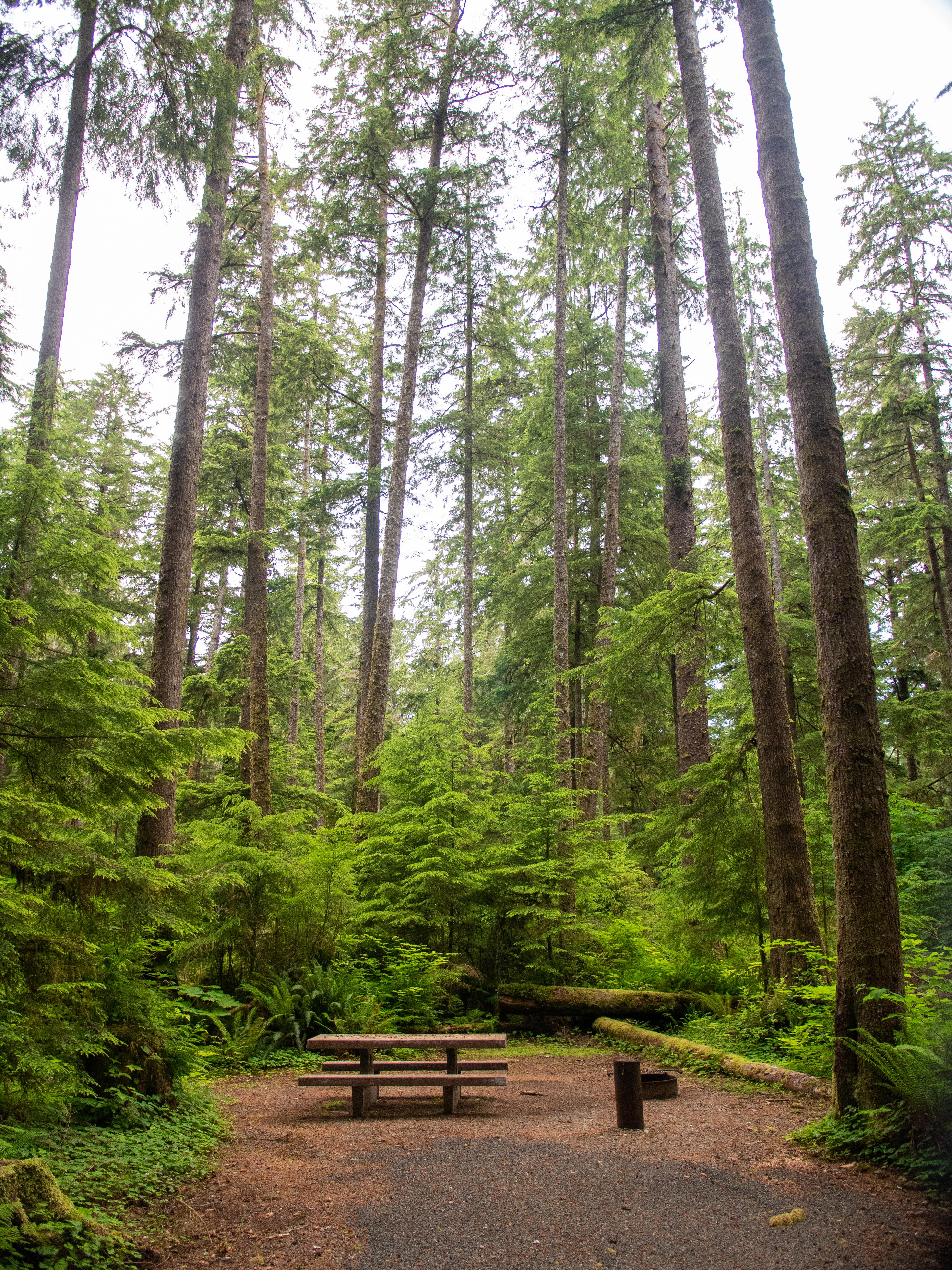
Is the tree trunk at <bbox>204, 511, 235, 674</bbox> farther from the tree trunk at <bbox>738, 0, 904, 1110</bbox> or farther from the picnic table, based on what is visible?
the tree trunk at <bbox>738, 0, 904, 1110</bbox>

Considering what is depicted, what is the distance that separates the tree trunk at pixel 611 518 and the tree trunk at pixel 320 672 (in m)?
8.64

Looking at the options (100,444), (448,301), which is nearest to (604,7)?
(448,301)

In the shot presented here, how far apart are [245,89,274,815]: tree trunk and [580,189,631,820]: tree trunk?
6.00m

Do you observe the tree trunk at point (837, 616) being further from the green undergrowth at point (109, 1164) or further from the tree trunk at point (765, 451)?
the tree trunk at point (765, 451)

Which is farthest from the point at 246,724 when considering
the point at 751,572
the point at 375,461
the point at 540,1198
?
the point at 540,1198

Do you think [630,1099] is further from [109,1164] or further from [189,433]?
[189,433]

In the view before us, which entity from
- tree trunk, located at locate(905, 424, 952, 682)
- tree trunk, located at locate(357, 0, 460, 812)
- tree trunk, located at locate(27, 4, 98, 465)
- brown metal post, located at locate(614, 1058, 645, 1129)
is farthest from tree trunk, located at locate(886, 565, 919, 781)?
tree trunk, located at locate(27, 4, 98, 465)

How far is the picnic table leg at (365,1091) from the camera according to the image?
19.1 feet

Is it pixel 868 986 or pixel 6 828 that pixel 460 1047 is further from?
pixel 6 828

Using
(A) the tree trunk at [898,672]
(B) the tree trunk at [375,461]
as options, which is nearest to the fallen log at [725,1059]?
(B) the tree trunk at [375,461]

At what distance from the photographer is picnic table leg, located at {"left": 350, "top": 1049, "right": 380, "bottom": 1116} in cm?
582

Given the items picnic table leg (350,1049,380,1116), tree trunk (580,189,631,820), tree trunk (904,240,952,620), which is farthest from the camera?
tree trunk (904,240,952,620)

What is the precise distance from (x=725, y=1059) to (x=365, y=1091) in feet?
11.2

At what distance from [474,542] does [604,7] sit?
1258 centimetres
